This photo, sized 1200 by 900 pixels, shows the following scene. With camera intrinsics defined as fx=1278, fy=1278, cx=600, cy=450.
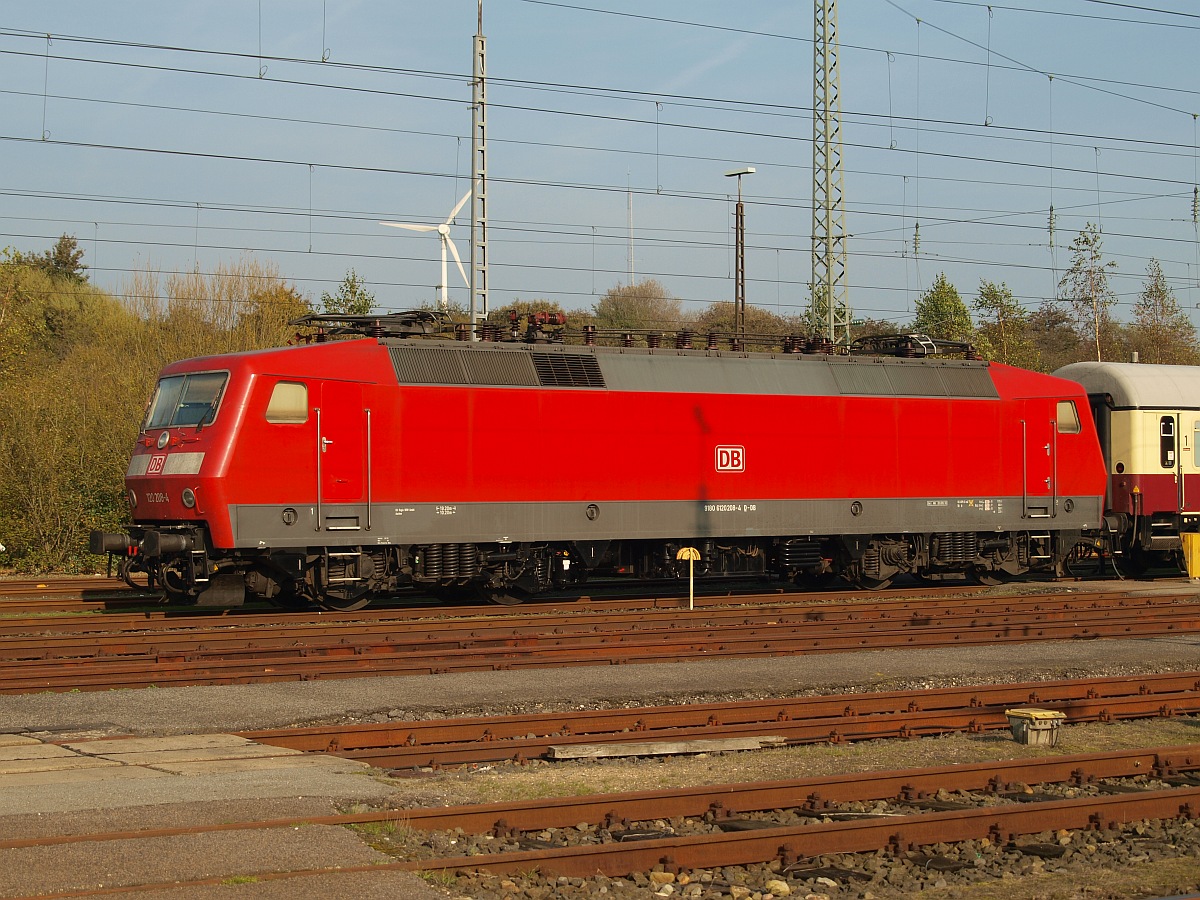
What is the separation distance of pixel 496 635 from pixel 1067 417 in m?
14.5

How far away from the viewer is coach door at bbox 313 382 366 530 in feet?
62.0

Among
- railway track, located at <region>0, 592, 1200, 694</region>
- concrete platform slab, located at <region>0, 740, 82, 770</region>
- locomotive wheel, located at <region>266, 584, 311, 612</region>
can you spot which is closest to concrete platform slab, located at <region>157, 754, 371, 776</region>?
concrete platform slab, located at <region>0, 740, 82, 770</region>

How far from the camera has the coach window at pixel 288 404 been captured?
1852cm

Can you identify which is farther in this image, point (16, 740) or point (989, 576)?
point (989, 576)

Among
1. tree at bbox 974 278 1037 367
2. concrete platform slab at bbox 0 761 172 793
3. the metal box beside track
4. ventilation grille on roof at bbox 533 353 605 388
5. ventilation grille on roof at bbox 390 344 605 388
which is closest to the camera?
concrete platform slab at bbox 0 761 172 793

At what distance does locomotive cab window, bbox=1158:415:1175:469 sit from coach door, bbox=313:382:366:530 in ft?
55.4

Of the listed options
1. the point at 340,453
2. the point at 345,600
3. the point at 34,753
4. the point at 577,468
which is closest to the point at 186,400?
the point at 340,453

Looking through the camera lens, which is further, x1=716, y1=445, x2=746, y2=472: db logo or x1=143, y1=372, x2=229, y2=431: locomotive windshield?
x1=716, y1=445, x2=746, y2=472: db logo

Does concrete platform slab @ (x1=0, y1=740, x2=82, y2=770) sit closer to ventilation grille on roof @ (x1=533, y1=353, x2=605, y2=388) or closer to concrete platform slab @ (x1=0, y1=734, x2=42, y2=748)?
concrete platform slab @ (x1=0, y1=734, x2=42, y2=748)

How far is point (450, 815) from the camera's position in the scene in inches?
311

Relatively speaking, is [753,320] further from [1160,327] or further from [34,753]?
[34,753]

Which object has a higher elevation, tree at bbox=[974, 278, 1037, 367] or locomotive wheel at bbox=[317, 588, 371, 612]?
tree at bbox=[974, 278, 1037, 367]

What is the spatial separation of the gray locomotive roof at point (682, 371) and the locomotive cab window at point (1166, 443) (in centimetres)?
418

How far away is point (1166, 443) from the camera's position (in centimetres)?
2662
